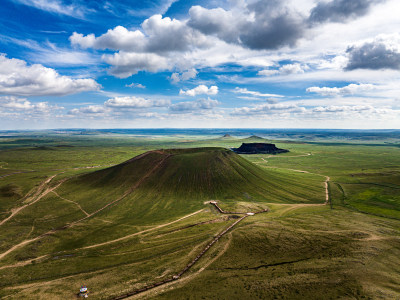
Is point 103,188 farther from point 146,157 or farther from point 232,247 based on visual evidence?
point 232,247

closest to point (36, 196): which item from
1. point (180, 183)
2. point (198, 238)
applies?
point (180, 183)

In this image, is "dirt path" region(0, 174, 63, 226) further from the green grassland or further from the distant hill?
the distant hill

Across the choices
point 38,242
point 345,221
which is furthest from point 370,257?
point 38,242

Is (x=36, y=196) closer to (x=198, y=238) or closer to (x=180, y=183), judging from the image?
(x=180, y=183)

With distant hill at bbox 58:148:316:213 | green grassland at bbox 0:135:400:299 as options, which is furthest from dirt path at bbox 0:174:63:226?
distant hill at bbox 58:148:316:213

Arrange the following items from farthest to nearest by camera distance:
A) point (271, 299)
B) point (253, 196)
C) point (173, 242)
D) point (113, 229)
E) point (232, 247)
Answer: point (253, 196) < point (113, 229) < point (173, 242) < point (232, 247) < point (271, 299)

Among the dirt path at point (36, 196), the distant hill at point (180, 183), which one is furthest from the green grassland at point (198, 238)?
the dirt path at point (36, 196)

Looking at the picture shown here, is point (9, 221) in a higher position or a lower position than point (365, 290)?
lower

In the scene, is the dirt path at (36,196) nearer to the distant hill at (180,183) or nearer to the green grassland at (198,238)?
the green grassland at (198,238)
